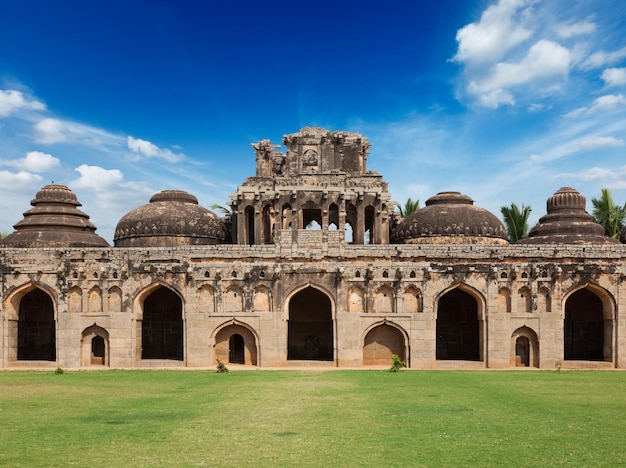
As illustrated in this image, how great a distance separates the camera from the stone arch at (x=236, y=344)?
1131 inches

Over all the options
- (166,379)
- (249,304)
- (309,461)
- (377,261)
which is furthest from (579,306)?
(309,461)

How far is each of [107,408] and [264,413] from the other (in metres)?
4.23

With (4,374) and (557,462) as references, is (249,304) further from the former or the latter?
(557,462)

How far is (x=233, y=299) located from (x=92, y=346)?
7515mm

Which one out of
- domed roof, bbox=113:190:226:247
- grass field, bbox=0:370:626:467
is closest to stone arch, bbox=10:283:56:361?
domed roof, bbox=113:190:226:247

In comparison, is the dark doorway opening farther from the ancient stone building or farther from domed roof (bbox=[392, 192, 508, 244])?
domed roof (bbox=[392, 192, 508, 244])

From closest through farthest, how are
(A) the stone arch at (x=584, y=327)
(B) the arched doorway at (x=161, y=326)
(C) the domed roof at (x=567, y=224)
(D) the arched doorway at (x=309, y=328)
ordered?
(A) the stone arch at (x=584, y=327)
(D) the arched doorway at (x=309, y=328)
(B) the arched doorway at (x=161, y=326)
(C) the domed roof at (x=567, y=224)

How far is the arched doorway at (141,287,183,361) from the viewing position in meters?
32.9

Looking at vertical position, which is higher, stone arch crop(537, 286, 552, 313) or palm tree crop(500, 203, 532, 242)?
palm tree crop(500, 203, 532, 242)

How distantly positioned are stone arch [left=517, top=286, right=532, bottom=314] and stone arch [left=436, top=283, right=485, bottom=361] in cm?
384

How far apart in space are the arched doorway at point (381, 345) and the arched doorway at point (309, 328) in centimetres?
372

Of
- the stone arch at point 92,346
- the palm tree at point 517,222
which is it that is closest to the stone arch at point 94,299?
the stone arch at point 92,346

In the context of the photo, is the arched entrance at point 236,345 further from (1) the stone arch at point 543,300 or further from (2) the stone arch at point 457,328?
(1) the stone arch at point 543,300

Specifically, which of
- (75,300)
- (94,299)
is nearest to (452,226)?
(94,299)
